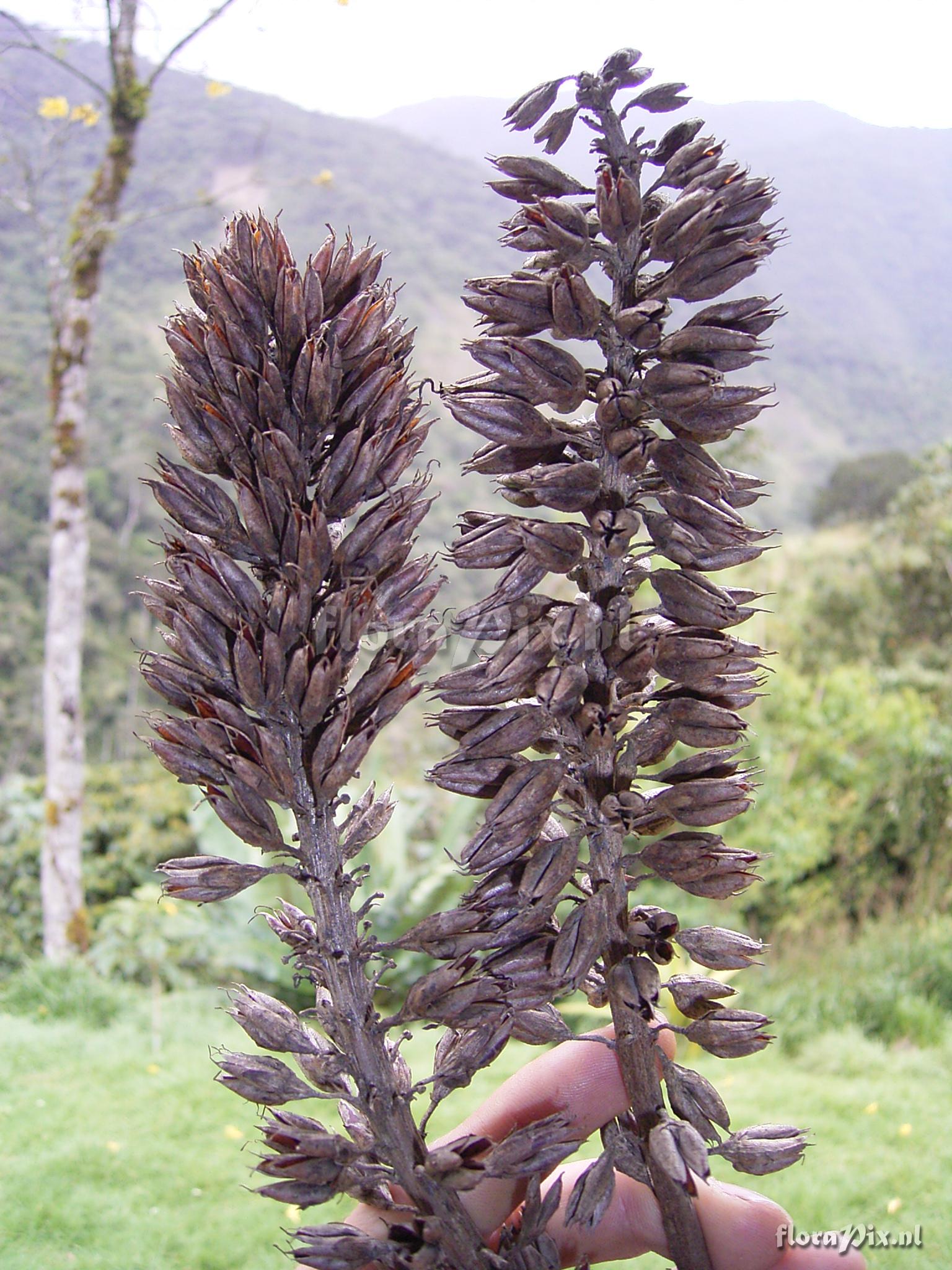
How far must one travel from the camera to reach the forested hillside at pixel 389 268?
1622 cm

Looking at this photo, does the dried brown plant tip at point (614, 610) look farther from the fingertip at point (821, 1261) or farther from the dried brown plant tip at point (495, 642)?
the fingertip at point (821, 1261)

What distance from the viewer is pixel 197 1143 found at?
8.52 feet

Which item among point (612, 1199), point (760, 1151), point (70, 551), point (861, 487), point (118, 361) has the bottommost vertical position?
point (612, 1199)

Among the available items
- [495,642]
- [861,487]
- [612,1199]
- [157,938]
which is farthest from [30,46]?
[861,487]

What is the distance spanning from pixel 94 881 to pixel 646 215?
700cm

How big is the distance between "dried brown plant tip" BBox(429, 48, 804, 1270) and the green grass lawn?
63 cm

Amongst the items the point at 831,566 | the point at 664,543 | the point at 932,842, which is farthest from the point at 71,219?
the point at 831,566

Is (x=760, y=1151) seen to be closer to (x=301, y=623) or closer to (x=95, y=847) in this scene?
(x=301, y=623)

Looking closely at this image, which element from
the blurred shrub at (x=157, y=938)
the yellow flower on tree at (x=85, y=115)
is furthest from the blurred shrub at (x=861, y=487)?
the blurred shrub at (x=157, y=938)

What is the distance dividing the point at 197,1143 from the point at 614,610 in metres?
2.37

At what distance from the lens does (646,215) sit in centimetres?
95

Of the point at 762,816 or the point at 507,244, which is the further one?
the point at 762,816

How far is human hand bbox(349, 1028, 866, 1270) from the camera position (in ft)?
3.87

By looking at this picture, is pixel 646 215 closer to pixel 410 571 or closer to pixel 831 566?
pixel 410 571
